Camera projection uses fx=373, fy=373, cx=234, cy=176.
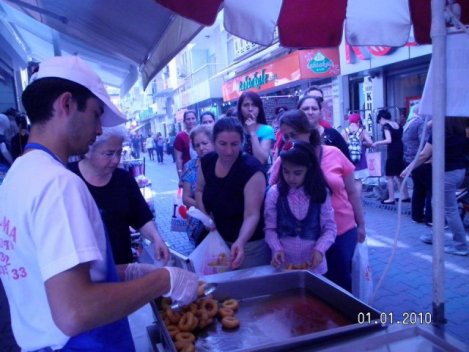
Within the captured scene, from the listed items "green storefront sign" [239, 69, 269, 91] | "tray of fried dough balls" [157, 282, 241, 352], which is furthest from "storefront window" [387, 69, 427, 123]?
"tray of fried dough balls" [157, 282, 241, 352]

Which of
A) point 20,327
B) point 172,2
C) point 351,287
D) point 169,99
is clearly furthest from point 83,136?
point 169,99

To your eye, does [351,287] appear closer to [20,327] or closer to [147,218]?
[147,218]

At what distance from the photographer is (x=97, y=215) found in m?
1.18

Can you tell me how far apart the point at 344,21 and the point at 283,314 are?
1.83 meters

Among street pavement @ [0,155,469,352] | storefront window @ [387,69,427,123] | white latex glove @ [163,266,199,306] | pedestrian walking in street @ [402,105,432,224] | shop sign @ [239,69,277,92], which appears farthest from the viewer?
shop sign @ [239,69,277,92]

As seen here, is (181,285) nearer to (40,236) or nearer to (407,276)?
(40,236)

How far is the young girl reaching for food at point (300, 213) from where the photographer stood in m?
2.54

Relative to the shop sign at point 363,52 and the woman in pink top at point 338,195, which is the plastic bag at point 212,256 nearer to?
the woman in pink top at point 338,195

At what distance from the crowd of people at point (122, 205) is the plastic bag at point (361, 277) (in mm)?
77

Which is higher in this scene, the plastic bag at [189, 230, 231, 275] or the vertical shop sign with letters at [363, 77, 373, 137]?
the vertical shop sign with letters at [363, 77, 373, 137]

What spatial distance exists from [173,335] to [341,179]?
1794 mm

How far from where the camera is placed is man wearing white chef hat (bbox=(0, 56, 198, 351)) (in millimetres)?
964

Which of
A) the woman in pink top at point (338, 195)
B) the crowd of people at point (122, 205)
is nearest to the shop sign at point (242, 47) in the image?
the crowd of people at point (122, 205)

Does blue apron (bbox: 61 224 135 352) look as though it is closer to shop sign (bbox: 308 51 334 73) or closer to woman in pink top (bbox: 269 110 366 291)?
woman in pink top (bbox: 269 110 366 291)
